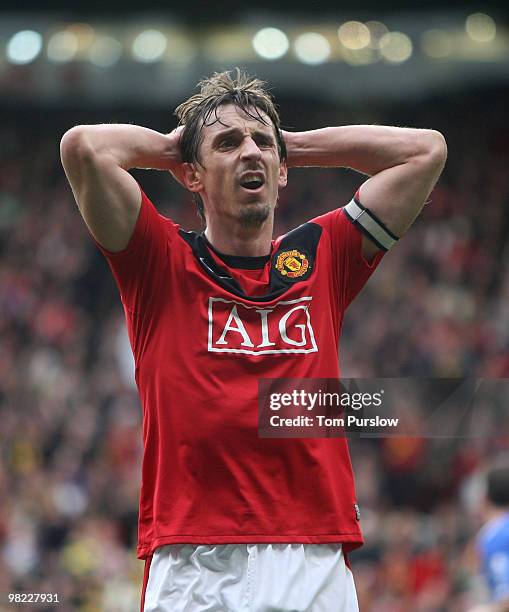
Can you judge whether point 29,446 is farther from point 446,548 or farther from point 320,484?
point 320,484

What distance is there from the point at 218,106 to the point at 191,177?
0.82 ft

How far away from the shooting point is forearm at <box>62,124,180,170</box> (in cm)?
337

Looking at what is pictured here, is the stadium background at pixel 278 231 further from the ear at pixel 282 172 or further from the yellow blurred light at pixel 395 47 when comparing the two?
the ear at pixel 282 172

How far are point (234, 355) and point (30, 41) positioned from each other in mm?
15795

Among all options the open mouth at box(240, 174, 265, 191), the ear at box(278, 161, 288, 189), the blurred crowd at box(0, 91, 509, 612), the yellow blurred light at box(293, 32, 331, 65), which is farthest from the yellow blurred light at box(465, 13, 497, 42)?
the open mouth at box(240, 174, 265, 191)

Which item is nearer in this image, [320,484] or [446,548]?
[320,484]

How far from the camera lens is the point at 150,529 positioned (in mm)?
3301

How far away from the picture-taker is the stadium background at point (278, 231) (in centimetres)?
991

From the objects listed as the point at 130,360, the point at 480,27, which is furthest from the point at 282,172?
the point at 480,27

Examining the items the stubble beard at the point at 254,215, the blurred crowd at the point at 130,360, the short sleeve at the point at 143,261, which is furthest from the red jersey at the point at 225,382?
the blurred crowd at the point at 130,360

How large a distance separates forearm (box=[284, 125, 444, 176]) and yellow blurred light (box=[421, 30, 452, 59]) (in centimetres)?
1446

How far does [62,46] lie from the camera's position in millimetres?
18281

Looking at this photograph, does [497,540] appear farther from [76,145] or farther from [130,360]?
[130,360]

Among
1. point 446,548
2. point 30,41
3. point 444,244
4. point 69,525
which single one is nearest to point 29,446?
point 69,525
